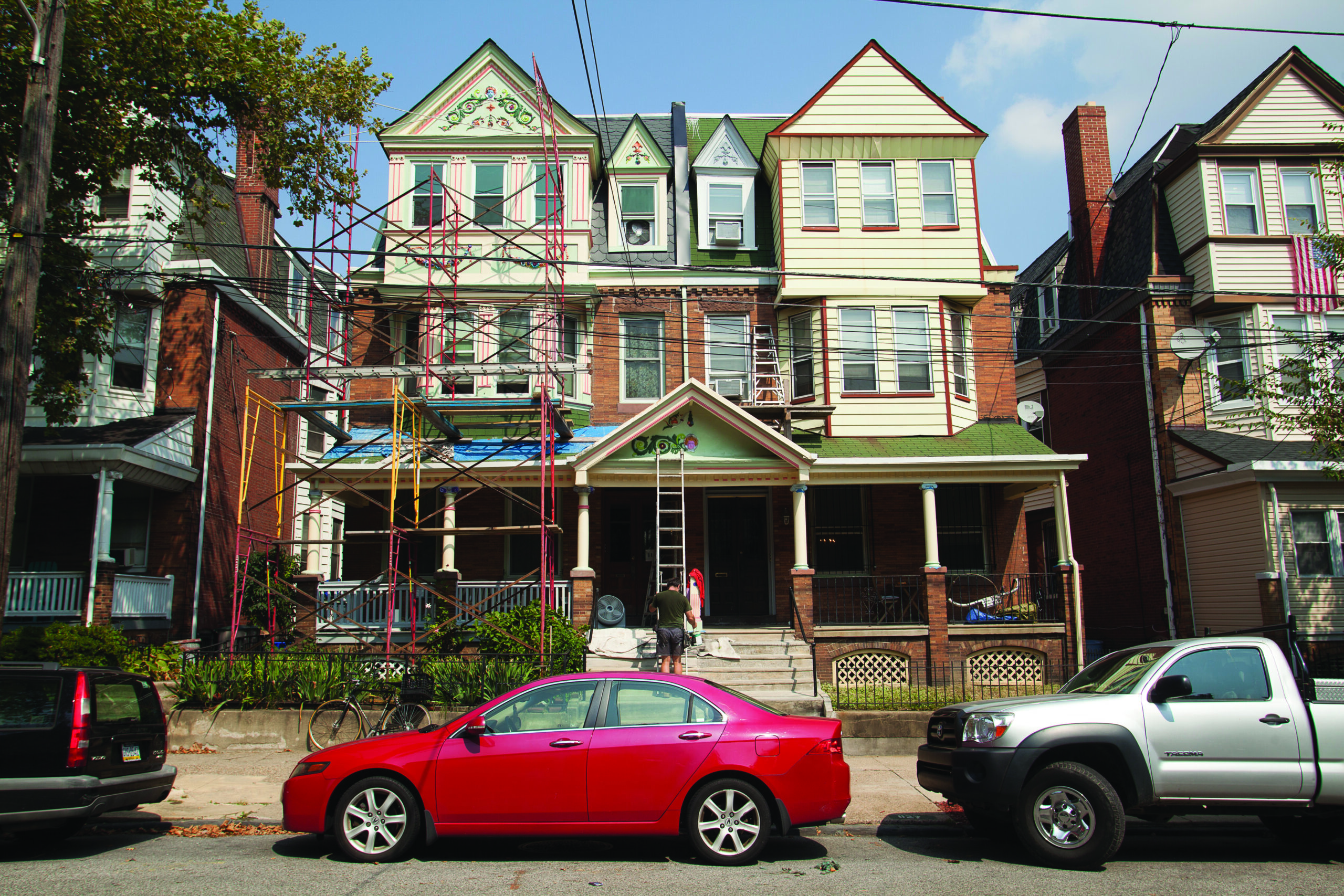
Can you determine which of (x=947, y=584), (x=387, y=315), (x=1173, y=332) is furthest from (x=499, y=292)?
(x=1173, y=332)

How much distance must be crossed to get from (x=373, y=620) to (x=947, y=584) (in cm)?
1103

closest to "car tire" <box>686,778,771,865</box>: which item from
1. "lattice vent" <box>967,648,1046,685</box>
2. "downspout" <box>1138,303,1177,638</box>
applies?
"lattice vent" <box>967,648,1046,685</box>

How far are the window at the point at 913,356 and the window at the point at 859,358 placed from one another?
1.51 feet

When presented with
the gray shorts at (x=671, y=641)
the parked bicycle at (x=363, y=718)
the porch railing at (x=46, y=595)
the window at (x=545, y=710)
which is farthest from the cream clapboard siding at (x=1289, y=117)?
the porch railing at (x=46, y=595)

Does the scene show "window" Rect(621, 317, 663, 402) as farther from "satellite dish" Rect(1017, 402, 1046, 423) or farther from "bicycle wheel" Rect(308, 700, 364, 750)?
"bicycle wheel" Rect(308, 700, 364, 750)

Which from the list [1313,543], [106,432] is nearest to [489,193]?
[106,432]

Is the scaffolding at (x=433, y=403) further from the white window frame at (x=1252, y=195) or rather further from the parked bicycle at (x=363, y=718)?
the white window frame at (x=1252, y=195)

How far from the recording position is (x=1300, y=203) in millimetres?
18906

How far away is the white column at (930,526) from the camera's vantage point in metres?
16.3

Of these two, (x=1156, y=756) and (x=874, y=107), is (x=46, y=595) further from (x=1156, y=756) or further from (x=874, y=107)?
(x=874, y=107)

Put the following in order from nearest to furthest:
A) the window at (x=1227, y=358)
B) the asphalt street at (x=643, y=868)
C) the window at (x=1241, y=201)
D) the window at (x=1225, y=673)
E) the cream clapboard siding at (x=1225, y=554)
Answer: the asphalt street at (x=643, y=868)
the window at (x=1225, y=673)
the cream clapboard siding at (x=1225, y=554)
the window at (x=1227, y=358)
the window at (x=1241, y=201)

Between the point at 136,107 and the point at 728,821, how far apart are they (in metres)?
14.7

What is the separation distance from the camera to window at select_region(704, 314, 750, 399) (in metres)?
18.9

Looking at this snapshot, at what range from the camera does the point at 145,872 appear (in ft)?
22.4
